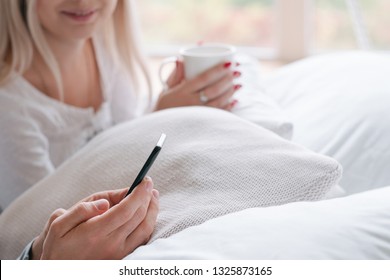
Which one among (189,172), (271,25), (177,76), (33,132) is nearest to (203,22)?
(271,25)

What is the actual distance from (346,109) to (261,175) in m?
0.39

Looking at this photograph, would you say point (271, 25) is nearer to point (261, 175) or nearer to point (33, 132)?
point (33, 132)

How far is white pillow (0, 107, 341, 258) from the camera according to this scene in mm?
792

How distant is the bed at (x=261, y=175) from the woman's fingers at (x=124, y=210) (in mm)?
42

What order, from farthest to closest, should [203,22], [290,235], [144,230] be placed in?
1. [203,22]
2. [144,230]
3. [290,235]

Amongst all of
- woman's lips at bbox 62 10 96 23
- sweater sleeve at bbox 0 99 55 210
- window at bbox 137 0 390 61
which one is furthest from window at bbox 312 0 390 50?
sweater sleeve at bbox 0 99 55 210

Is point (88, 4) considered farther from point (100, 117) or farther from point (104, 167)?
point (104, 167)

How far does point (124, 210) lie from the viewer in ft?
2.40

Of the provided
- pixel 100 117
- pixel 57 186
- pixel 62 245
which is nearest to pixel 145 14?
pixel 100 117

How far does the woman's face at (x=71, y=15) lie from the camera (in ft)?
4.11

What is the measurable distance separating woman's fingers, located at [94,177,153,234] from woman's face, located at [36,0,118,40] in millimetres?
622

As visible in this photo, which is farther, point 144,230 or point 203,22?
point 203,22

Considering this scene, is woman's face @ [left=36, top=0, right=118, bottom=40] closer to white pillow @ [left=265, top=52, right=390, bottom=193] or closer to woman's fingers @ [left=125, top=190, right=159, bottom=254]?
white pillow @ [left=265, top=52, right=390, bottom=193]

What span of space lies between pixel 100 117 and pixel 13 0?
317 mm
